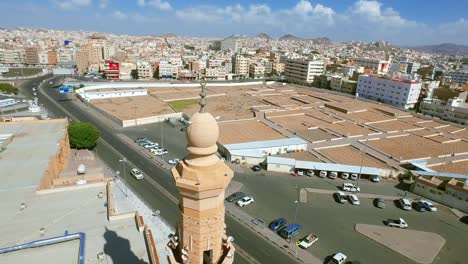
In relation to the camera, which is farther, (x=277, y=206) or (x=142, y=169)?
(x=142, y=169)

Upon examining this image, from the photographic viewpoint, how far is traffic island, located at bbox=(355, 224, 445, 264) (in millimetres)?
24528

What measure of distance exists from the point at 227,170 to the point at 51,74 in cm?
14094

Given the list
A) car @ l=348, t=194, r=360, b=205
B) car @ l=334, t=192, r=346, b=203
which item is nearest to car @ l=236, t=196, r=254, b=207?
car @ l=334, t=192, r=346, b=203

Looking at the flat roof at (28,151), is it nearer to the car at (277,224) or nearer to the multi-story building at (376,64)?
the car at (277,224)

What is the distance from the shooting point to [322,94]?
307ft

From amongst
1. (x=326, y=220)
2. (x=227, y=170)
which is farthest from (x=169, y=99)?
(x=227, y=170)

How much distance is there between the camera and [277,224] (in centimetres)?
2708

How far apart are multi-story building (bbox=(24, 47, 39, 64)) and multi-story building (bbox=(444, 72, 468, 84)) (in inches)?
7798

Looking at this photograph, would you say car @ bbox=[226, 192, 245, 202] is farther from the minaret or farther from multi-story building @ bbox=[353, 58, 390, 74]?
multi-story building @ bbox=[353, 58, 390, 74]

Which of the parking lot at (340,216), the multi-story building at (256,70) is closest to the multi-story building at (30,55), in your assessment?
the multi-story building at (256,70)

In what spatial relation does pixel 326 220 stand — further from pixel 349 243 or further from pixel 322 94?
pixel 322 94

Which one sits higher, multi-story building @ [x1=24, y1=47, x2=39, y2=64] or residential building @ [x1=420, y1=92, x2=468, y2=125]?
multi-story building @ [x1=24, y1=47, x2=39, y2=64]

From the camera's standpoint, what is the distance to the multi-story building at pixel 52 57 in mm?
149850

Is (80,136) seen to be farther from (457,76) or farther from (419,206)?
(457,76)
